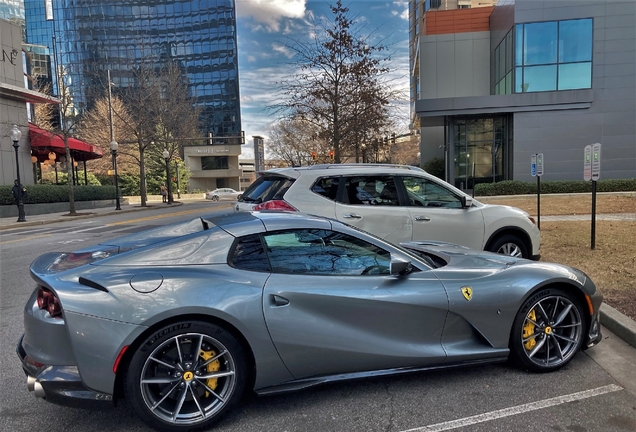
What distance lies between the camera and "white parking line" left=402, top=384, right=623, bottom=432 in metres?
2.75

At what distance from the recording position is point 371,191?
6160mm

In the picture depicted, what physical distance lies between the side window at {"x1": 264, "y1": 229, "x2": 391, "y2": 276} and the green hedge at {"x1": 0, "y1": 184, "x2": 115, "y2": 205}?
24164 millimetres

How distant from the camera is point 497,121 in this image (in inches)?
1039

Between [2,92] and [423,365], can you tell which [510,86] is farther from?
[2,92]

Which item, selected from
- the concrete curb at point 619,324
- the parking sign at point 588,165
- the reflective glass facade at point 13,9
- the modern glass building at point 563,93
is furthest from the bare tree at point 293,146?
the reflective glass facade at point 13,9

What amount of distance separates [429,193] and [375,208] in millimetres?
922

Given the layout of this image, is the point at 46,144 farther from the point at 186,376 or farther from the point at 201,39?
the point at 201,39

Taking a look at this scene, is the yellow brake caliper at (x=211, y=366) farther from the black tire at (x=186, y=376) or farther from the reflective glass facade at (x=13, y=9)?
the reflective glass facade at (x=13, y=9)

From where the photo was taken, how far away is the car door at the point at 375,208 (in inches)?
235

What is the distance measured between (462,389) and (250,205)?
3684mm

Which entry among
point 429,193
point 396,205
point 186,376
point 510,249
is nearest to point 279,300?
point 186,376

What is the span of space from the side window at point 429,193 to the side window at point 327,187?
106cm

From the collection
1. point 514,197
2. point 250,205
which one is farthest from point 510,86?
point 250,205

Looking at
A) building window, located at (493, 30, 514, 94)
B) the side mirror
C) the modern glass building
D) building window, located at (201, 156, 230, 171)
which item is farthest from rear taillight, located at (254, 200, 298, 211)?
building window, located at (201, 156, 230, 171)
